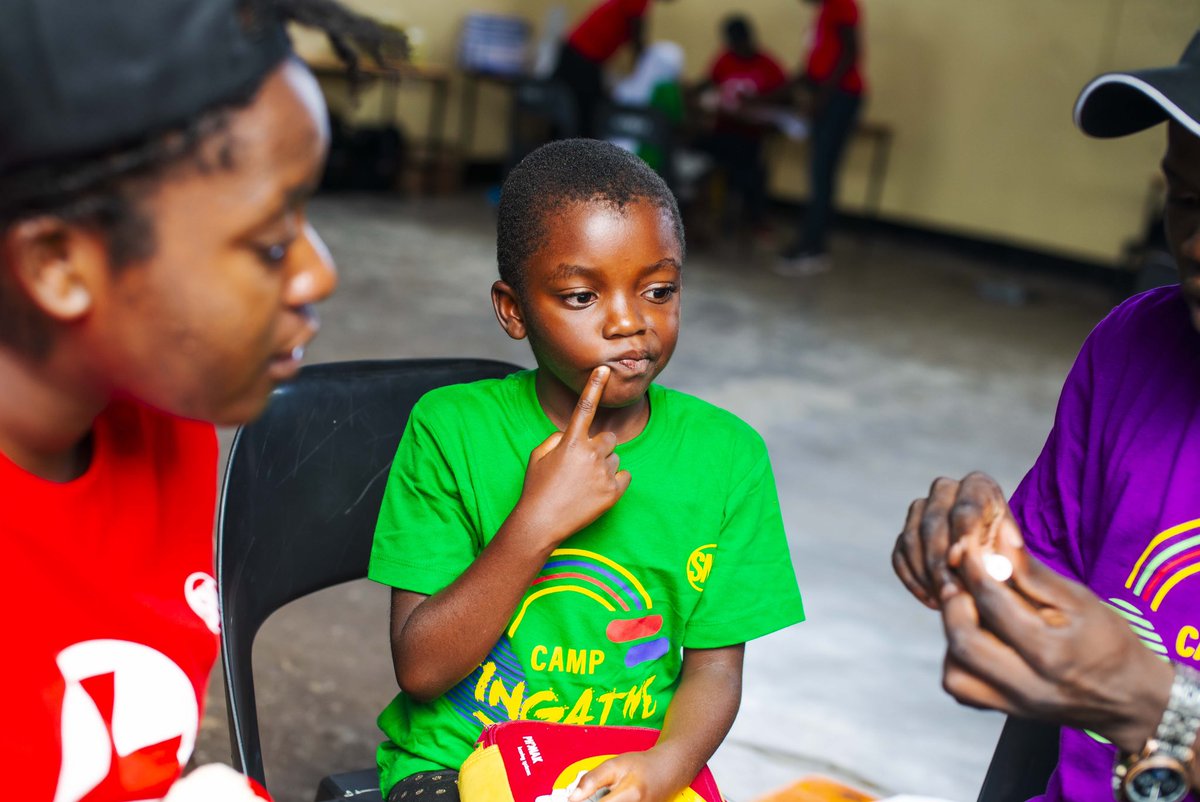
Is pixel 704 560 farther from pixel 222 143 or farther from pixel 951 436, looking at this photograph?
pixel 951 436

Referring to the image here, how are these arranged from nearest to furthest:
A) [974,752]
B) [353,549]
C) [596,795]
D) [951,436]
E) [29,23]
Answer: [29,23] → [596,795] → [353,549] → [974,752] → [951,436]

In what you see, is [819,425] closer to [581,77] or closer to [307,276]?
[307,276]

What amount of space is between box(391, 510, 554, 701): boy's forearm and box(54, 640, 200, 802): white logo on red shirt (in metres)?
0.27

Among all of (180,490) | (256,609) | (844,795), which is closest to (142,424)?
(180,490)

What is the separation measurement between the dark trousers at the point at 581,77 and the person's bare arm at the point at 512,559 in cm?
701

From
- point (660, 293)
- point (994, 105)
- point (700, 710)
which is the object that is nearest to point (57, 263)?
point (660, 293)

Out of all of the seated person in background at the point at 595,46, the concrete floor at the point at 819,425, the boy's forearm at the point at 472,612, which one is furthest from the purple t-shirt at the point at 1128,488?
the seated person in background at the point at 595,46

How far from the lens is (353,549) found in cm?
147

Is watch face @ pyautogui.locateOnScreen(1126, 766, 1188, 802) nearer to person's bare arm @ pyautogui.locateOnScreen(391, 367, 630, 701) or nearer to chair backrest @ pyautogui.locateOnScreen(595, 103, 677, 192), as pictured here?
person's bare arm @ pyautogui.locateOnScreen(391, 367, 630, 701)

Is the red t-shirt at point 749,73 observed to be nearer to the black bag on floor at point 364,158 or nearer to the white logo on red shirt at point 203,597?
the black bag on floor at point 364,158

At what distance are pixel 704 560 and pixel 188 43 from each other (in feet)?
2.65

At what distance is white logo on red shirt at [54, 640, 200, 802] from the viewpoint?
0.86 metres

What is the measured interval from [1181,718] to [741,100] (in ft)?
25.3

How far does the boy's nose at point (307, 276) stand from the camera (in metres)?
0.79
